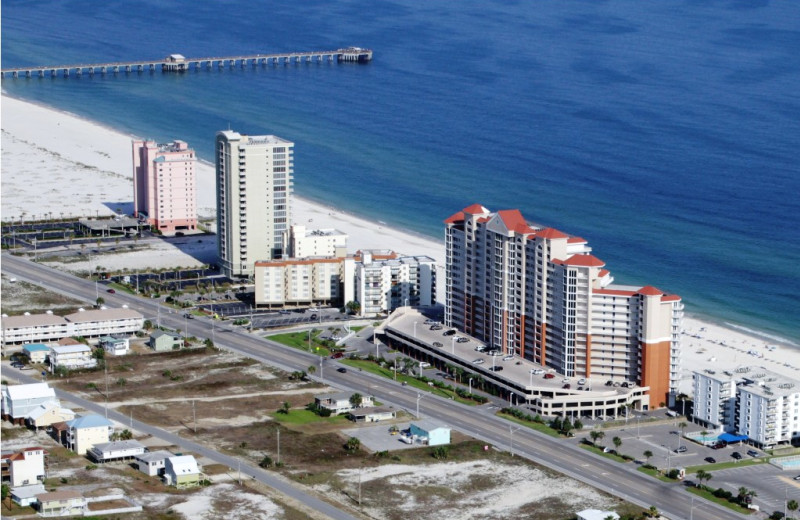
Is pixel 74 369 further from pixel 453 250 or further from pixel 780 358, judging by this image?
pixel 780 358

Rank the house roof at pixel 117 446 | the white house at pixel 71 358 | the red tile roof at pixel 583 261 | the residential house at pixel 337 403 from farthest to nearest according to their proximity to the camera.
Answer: the white house at pixel 71 358, the red tile roof at pixel 583 261, the residential house at pixel 337 403, the house roof at pixel 117 446

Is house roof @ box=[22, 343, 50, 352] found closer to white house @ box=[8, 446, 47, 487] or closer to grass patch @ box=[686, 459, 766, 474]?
white house @ box=[8, 446, 47, 487]

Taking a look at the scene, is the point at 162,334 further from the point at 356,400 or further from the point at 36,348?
the point at 356,400

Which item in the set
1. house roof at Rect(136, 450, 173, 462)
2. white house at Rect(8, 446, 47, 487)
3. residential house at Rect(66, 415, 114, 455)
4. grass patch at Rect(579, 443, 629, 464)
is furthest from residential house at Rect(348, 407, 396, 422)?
white house at Rect(8, 446, 47, 487)

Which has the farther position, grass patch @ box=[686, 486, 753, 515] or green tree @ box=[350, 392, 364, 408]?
green tree @ box=[350, 392, 364, 408]

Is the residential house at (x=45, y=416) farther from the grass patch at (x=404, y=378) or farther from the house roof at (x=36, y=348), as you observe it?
the grass patch at (x=404, y=378)

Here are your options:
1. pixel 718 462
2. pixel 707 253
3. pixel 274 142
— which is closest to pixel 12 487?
pixel 718 462

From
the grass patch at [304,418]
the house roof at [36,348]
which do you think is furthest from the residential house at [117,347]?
the grass patch at [304,418]
